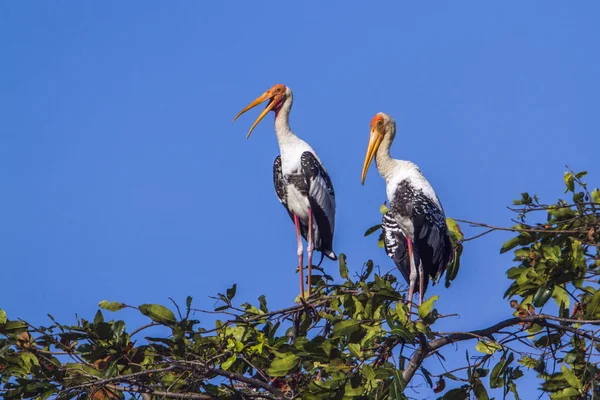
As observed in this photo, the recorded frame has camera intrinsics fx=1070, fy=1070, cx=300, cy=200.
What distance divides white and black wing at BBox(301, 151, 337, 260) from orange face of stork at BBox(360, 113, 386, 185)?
0.37 m

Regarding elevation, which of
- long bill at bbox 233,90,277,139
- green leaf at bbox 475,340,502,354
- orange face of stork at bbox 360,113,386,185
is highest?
long bill at bbox 233,90,277,139

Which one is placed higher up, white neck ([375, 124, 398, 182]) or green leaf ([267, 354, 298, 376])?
white neck ([375, 124, 398, 182])

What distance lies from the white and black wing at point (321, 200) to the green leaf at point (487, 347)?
2.97m

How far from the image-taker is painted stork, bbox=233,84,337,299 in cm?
885

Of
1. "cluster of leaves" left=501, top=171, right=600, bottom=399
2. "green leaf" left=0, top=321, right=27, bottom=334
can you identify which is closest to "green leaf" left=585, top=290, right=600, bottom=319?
"cluster of leaves" left=501, top=171, right=600, bottom=399

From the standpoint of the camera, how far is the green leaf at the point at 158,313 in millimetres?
6148

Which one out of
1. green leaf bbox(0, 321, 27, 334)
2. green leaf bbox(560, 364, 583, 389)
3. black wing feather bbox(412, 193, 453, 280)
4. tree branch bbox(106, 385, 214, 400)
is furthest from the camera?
black wing feather bbox(412, 193, 453, 280)

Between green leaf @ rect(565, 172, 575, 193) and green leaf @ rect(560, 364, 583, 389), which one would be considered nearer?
green leaf @ rect(560, 364, 583, 389)

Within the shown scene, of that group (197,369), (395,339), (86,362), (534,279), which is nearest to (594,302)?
(534,279)

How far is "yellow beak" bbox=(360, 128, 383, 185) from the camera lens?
28.8 ft

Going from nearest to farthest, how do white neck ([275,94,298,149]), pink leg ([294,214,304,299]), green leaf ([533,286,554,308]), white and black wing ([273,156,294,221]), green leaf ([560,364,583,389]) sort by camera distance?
green leaf ([560,364,583,389]) < green leaf ([533,286,554,308]) < pink leg ([294,214,304,299]) < white and black wing ([273,156,294,221]) < white neck ([275,94,298,149])

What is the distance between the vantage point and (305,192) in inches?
348

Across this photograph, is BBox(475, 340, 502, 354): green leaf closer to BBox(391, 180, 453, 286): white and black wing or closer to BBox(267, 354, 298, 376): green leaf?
BBox(267, 354, 298, 376): green leaf

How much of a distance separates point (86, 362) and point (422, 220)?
9.71ft
